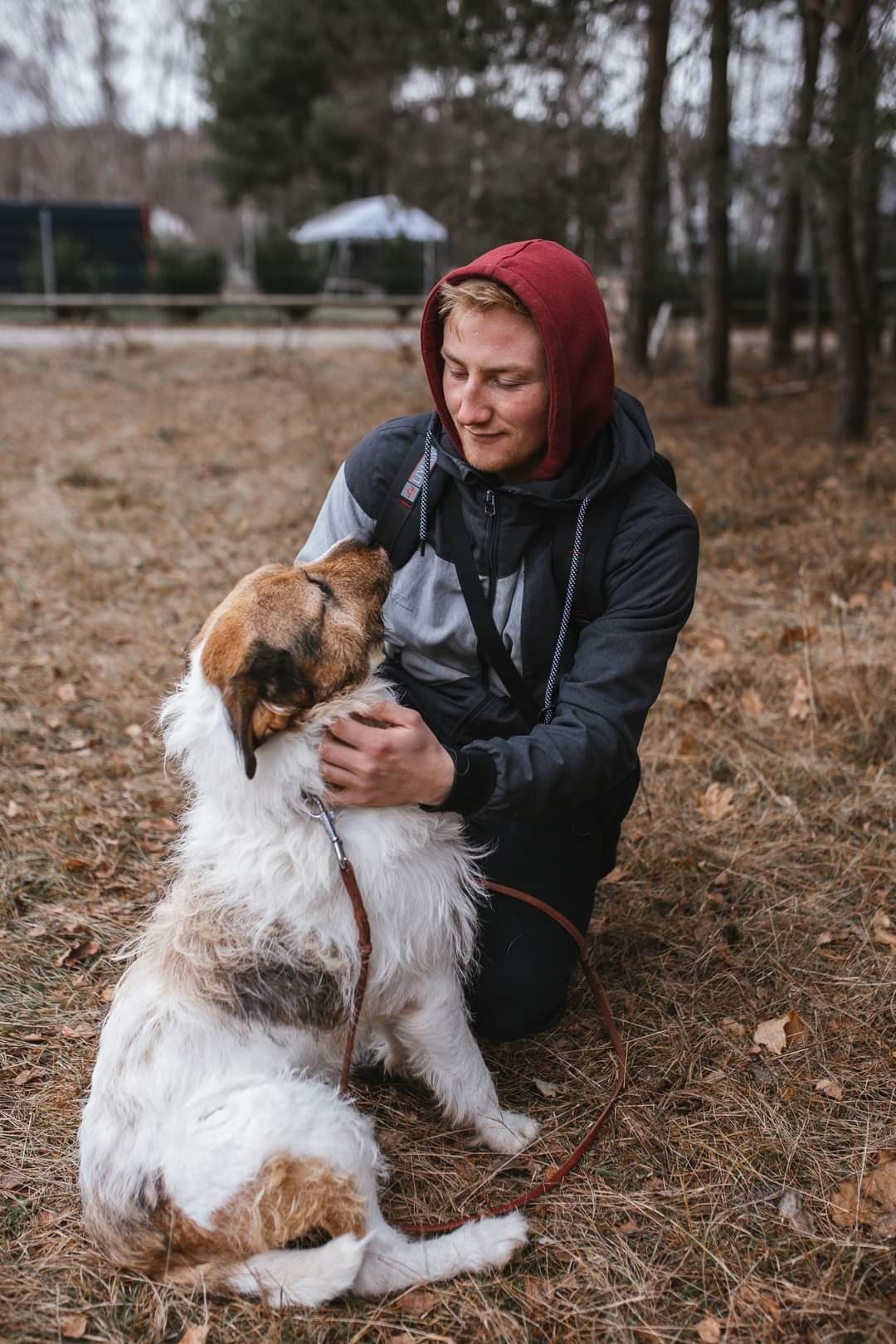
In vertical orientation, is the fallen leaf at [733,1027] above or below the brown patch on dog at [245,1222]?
below

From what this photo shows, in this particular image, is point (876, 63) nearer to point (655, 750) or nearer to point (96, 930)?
point (655, 750)

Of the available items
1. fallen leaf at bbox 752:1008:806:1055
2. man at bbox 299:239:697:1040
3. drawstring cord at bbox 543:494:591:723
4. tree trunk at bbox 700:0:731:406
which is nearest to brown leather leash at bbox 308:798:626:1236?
man at bbox 299:239:697:1040

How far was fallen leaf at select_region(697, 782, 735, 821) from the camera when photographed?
15.0ft

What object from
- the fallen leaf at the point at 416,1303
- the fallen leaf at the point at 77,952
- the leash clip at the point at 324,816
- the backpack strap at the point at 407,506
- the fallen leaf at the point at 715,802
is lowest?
the fallen leaf at the point at 416,1303

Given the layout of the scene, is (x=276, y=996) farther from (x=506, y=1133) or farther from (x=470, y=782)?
(x=506, y=1133)

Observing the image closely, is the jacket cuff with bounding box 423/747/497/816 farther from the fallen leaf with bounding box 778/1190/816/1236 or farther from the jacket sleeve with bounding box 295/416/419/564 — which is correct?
the fallen leaf with bounding box 778/1190/816/1236

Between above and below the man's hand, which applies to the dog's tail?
below

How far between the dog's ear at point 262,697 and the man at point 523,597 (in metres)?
0.16

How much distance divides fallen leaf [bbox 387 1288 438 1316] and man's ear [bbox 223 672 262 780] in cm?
138

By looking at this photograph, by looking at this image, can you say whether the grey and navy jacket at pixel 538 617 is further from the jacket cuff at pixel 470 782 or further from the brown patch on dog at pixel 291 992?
the brown patch on dog at pixel 291 992

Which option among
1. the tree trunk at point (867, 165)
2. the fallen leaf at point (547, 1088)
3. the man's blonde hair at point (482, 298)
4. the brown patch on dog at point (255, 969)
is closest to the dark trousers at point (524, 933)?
the fallen leaf at point (547, 1088)

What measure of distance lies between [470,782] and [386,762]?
231mm

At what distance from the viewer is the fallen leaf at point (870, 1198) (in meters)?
2.68

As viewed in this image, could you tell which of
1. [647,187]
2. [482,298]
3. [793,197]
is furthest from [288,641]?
[793,197]
